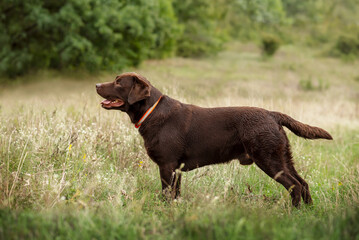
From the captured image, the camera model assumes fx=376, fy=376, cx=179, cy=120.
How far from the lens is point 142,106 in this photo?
456 cm

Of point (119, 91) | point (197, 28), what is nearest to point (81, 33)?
point (197, 28)

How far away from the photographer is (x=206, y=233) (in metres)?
2.92

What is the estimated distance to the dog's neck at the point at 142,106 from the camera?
4559 mm

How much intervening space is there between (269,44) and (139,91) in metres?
30.5

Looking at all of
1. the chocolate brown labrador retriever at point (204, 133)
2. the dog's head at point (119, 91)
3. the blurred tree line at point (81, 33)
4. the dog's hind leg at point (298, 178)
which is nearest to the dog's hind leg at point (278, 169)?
the chocolate brown labrador retriever at point (204, 133)

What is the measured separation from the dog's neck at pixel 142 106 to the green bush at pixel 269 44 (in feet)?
99.1

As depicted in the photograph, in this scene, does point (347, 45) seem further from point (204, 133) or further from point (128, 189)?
point (128, 189)

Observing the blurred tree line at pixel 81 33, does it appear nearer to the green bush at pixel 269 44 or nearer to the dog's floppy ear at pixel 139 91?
the green bush at pixel 269 44

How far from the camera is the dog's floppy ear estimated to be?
443cm

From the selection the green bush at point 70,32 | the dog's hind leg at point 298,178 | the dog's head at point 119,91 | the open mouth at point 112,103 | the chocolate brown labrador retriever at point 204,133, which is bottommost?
the dog's hind leg at point 298,178

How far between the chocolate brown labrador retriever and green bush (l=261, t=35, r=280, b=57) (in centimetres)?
3001

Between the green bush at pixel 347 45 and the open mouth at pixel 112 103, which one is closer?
the open mouth at pixel 112 103

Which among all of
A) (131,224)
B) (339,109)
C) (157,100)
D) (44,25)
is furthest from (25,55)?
(131,224)

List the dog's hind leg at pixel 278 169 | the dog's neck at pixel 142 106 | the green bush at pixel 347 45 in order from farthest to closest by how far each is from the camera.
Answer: the green bush at pixel 347 45 → the dog's neck at pixel 142 106 → the dog's hind leg at pixel 278 169
